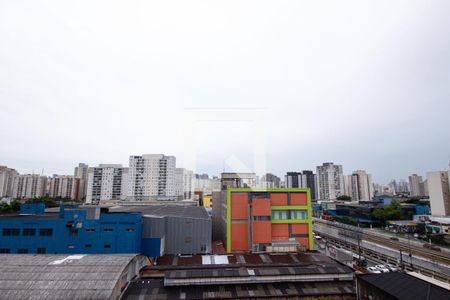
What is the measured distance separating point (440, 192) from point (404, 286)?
52206 millimetres

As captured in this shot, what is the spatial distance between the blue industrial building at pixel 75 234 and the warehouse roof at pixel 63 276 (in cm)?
345

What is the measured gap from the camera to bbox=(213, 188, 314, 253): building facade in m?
28.0

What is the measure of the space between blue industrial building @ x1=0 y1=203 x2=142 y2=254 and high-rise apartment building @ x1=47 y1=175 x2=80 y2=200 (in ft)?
309

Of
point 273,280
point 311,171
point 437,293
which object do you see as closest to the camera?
point 437,293

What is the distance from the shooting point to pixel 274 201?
98.2ft

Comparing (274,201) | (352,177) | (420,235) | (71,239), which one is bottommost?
(420,235)

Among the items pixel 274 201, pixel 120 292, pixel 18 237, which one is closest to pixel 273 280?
pixel 120 292

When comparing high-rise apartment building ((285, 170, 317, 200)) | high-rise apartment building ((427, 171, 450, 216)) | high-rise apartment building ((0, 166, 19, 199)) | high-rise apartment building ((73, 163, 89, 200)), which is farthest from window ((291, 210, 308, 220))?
high-rise apartment building ((0, 166, 19, 199))

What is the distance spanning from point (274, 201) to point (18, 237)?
83.6ft

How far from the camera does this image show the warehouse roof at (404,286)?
12.6 metres

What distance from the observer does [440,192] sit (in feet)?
174

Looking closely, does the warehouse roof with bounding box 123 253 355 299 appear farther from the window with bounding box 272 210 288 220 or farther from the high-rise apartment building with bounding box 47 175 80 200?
the high-rise apartment building with bounding box 47 175 80 200

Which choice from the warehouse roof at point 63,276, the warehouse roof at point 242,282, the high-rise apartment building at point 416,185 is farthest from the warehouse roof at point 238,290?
the high-rise apartment building at point 416,185

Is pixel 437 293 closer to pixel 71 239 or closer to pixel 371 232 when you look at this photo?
pixel 71 239
